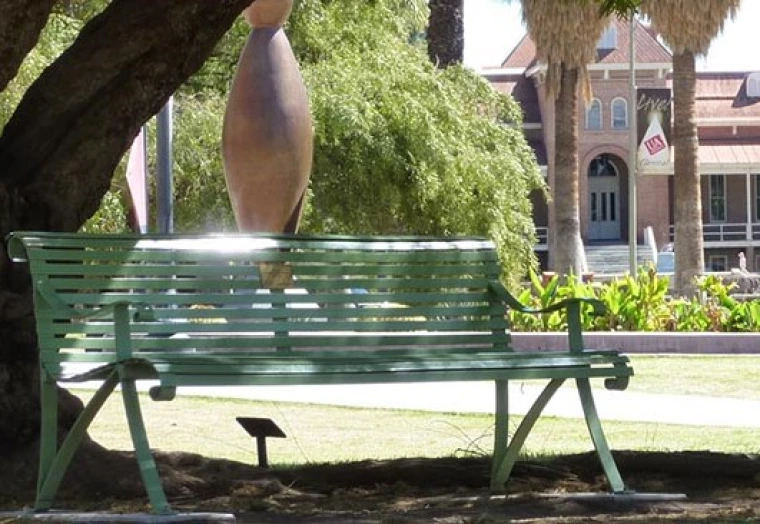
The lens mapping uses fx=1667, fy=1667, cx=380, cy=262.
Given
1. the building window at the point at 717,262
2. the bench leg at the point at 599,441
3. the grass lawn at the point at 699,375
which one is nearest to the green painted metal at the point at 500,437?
the bench leg at the point at 599,441

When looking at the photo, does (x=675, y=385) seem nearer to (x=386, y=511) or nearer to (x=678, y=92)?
(x=386, y=511)

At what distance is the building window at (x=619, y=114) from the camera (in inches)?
2382

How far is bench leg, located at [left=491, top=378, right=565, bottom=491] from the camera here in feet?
21.1

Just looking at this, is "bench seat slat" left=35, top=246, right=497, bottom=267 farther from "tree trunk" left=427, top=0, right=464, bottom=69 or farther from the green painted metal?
"tree trunk" left=427, top=0, right=464, bottom=69

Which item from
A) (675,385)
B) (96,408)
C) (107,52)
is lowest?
(675,385)

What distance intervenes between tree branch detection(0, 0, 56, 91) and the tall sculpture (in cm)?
569

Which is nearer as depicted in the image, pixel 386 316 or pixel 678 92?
pixel 386 316

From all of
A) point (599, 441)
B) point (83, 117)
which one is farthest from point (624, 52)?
point (599, 441)

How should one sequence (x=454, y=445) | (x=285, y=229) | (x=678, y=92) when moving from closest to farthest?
(x=454, y=445)
(x=285, y=229)
(x=678, y=92)

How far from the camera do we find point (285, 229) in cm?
1266

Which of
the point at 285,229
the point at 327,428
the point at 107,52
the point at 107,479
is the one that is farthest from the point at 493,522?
the point at 285,229

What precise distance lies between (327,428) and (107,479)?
→ 4.04 m

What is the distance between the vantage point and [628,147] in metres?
58.9

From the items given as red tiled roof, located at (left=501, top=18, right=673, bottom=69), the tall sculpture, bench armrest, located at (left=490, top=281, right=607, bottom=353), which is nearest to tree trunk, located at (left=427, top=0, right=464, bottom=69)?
the tall sculpture
